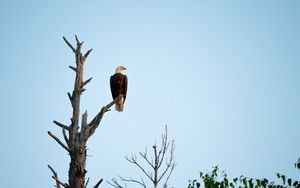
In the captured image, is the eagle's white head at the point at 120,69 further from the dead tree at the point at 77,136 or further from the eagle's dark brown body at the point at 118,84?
the dead tree at the point at 77,136

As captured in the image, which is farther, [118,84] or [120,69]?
[120,69]

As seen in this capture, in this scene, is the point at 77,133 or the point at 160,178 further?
the point at 160,178

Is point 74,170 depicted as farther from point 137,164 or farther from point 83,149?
point 137,164

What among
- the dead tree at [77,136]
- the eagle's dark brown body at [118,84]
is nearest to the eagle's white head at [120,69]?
the eagle's dark brown body at [118,84]

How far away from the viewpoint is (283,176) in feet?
18.4

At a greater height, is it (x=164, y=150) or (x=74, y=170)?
(x=164, y=150)

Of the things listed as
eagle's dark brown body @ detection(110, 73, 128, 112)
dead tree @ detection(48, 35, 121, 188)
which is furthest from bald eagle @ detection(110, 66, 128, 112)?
dead tree @ detection(48, 35, 121, 188)

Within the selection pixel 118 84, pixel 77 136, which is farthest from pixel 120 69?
pixel 77 136

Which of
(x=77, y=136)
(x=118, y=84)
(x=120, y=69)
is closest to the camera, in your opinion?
(x=77, y=136)

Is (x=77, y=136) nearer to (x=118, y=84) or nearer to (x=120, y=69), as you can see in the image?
(x=118, y=84)

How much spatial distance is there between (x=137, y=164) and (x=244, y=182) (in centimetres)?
290

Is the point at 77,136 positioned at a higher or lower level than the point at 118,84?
lower

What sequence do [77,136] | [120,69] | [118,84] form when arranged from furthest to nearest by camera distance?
[120,69], [118,84], [77,136]

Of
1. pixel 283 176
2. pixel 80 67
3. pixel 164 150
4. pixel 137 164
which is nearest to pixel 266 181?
pixel 283 176
